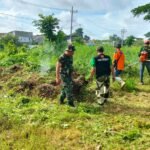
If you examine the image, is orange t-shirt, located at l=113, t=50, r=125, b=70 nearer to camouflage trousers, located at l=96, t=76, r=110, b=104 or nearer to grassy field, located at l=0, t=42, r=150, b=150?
grassy field, located at l=0, t=42, r=150, b=150

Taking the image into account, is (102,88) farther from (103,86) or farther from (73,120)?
(73,120)

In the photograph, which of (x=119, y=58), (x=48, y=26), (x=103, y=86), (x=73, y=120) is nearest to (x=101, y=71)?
(x=103, y=86)

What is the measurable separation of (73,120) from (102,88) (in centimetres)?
195

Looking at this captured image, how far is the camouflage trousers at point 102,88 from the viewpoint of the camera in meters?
9.31

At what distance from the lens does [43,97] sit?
33.6ft

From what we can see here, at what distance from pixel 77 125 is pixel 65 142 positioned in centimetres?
88

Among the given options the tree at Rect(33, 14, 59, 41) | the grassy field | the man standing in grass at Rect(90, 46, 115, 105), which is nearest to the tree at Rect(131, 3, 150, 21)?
the tree at Rect(33, 14, 59, 41)

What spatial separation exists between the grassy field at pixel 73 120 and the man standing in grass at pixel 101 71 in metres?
0.35

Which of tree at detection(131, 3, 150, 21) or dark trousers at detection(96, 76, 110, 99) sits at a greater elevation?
tree at detection(131, 3, 150, 21)

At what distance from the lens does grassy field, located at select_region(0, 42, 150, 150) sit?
641 centimetres

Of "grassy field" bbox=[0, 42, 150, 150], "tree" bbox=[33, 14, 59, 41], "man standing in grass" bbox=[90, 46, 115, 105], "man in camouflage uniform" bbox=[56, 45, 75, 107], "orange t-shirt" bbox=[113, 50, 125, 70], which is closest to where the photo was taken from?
"grassy field" bbox=[0, 42, 150, 150]

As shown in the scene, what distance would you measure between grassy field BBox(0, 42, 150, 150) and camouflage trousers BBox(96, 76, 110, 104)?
233 millimetres

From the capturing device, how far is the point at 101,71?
361 inches

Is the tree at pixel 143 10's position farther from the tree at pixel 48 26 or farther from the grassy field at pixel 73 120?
the grassy field at pixel 73 120
